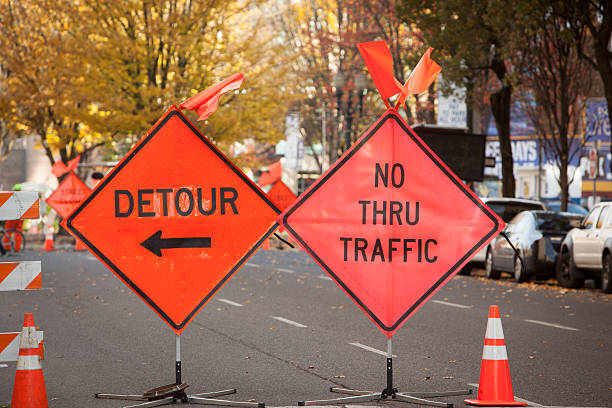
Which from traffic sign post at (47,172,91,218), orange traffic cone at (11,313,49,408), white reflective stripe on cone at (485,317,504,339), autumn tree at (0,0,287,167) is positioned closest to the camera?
orange traffic cone at (11,313,49,408)

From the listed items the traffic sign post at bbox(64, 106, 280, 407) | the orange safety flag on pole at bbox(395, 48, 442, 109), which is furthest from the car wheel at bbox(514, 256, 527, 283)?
the traffic sign post at bbox(64, 106, 280, 407)

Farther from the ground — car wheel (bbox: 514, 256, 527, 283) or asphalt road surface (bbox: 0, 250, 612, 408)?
car wheel (bbox: 514, 256, 527, 283)

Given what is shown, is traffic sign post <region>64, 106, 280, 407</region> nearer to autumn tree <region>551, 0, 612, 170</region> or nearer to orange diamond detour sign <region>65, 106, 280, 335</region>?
orange diamond detour sign <region>65, 106, 280, 335</region>

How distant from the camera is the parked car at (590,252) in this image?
19.8 meters

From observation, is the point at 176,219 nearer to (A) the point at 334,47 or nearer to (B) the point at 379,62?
(B) the point at 379,62

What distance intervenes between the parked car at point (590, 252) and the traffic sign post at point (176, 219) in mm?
12258

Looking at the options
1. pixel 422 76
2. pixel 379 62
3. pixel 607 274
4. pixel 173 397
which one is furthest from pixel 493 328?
pixel 607 274

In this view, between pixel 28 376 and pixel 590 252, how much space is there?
14898mm

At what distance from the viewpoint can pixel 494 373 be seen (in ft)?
26.3

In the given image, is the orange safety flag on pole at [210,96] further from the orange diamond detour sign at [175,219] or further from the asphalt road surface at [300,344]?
the asphalt road surface at [300,344]

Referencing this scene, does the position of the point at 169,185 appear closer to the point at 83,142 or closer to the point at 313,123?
the point at 83,142

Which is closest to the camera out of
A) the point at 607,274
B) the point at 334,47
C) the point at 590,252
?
the point at 607,274

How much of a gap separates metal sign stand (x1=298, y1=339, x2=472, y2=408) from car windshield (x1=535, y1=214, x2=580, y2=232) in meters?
15.0

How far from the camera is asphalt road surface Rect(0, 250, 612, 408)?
356 inches
